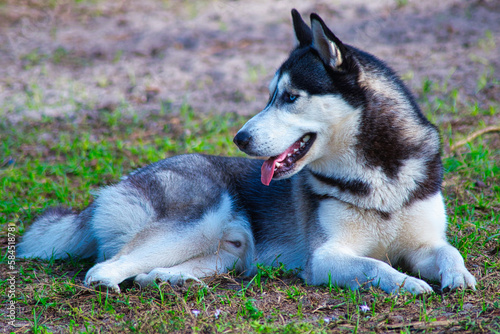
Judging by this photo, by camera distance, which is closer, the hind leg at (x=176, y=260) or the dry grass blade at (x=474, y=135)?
the hind leg at (x=176, y=260)

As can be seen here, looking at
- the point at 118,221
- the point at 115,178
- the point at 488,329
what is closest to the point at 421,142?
the point at 488,329

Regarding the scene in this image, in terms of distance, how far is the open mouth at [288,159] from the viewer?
3314 millimetres

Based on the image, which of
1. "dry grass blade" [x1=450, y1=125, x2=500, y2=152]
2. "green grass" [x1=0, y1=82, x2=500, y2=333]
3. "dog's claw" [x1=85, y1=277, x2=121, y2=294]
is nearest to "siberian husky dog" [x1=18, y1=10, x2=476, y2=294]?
"dog's claw" [x1=85, y1=277, x2=121, y2=294]

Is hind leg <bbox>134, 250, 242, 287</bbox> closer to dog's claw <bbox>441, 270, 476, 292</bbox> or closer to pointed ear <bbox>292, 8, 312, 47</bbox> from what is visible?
dog's claw <bbox>441, 270, 476, 292</bbox>

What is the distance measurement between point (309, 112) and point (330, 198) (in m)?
0.61

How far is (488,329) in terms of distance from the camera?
250 centimetres

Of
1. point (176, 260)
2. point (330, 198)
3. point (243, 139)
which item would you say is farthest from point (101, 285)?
point (330, 198)

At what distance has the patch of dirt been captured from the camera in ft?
24.5

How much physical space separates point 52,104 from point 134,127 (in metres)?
1.58

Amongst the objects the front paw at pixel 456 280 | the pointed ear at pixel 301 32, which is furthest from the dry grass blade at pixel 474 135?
the front paw at pixel 456 280

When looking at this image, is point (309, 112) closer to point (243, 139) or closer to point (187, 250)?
point (243, 139)

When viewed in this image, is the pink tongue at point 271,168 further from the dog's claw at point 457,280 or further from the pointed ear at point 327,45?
the dog's claw at point 457,280

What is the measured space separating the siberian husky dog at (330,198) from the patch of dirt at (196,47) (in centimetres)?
358

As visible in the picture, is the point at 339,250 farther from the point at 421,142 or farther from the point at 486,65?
the point at 486,65
